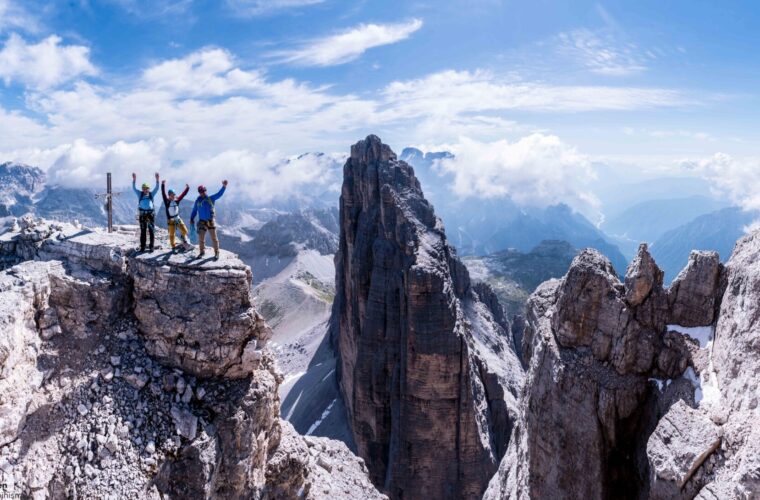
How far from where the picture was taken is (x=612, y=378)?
22.7 meters

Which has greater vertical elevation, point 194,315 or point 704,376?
point 194,315

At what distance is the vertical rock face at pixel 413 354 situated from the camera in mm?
53656

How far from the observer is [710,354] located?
1992cm

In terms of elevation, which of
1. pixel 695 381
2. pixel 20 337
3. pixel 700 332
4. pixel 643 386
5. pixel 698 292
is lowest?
pixel 643 386

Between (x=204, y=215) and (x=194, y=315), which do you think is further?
(x=204, y=215)

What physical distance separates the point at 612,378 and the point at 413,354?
1338 inches

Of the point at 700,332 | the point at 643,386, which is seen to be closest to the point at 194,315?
the point at 643,386

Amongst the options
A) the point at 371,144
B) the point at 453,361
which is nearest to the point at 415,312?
the point at 453,361

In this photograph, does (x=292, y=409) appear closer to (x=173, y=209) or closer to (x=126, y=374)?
(x=173, y=209)

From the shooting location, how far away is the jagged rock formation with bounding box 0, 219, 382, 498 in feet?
53.4

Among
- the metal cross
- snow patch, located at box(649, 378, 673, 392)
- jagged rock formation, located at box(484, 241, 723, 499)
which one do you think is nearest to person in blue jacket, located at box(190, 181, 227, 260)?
the metal cross

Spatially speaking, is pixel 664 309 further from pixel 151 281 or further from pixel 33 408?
pixel 33 408

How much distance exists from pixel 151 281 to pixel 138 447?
21.4 feet

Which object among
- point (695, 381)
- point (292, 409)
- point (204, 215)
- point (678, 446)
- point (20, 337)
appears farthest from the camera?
point (292, 409)
